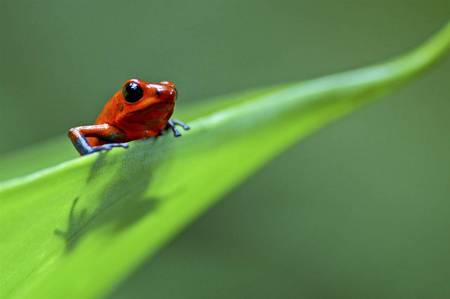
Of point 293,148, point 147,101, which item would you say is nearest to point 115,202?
point 147,101

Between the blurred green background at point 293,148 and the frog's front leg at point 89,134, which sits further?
the blurred green background at point 293,148

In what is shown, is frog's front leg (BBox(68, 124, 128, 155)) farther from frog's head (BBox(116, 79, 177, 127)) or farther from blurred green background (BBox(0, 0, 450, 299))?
blurred green background (BBox(0, 0, 450, 299))

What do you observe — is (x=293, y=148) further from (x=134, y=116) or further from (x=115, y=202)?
(x=115, y=202)

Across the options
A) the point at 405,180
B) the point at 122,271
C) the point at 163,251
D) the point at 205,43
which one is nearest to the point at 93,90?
the point at 205,43

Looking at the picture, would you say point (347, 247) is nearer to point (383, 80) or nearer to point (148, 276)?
point (148, 276)

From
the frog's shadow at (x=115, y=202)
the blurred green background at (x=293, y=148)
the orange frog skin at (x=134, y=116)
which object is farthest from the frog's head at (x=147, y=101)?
the blurred green background at (x=293, y=148)

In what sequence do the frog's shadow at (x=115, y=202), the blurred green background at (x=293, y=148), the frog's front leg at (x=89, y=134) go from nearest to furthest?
the frog's shadow at (x=115, y=202) < the frog's front leg at (x=89, y=134) < the blurred green background at (x=293, y=148)

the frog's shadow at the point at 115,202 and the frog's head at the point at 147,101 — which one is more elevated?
the frog's shadow at the point at 115,202

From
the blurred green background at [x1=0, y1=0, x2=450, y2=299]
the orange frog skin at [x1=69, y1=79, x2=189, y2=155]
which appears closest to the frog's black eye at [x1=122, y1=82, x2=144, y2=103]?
the orange frog skin at [x1=69, y1=79, x2=189, y2=155]

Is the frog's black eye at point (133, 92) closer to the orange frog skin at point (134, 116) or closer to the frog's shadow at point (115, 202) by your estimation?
the orange frog skin at point (134, 116)
